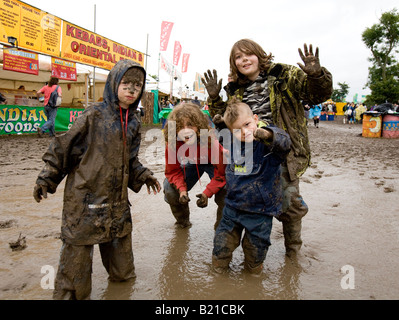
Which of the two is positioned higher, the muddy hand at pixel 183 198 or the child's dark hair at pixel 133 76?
the child's dark hair at pixel 133 76

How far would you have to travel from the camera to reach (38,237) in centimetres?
268

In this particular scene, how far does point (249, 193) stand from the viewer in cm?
214

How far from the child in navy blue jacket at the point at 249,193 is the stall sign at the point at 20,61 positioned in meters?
10.9

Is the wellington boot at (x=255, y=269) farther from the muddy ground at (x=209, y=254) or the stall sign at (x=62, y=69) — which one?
the stall sign at (x=62, y=69)

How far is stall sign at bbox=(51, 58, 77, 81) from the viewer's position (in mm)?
12534

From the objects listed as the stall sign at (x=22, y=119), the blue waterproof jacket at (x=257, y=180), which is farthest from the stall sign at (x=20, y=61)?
the blue waterproof jacket at (x=257, y=180)

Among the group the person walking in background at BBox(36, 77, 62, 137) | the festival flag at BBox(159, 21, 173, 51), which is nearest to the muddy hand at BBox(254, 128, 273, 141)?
the person walking in background at BBox(36, 77, 62, 137)

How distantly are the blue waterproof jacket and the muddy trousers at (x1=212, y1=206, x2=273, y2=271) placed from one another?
→ 0.07 metres

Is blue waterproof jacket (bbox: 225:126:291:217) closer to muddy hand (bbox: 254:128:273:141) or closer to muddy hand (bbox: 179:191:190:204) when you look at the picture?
muddy hand (bbox: 254:128:273:141)

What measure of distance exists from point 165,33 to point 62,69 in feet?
24.3

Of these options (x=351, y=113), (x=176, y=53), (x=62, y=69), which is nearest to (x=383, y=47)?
(x=351, y=113)

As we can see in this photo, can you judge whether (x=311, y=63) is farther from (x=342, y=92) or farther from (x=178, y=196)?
(x=342, y=92)

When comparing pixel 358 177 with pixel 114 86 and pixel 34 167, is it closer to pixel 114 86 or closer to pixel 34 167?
pixel 114 86

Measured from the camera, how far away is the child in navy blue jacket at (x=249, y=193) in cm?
214
